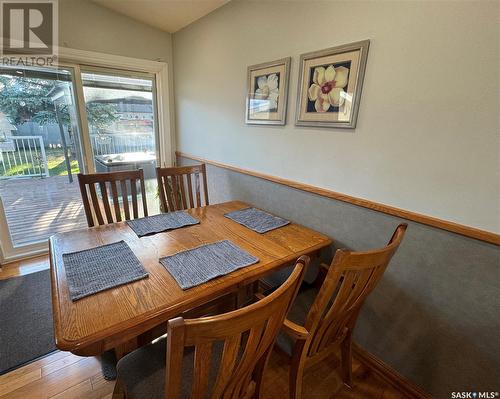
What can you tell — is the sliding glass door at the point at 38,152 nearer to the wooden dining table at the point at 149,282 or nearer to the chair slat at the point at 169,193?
the chair slat at the point at 169,193

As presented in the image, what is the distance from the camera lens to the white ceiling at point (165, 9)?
2.10 m

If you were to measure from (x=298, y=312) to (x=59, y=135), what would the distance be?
2.73 meters

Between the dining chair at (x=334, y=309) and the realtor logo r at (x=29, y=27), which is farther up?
the realtor logo r at (x=29, y=27)

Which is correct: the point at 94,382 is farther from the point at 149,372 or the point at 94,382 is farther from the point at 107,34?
the point at 107,34

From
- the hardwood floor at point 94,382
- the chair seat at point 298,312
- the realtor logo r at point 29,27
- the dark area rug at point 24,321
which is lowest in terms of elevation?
the hardwood floor at point 94,382

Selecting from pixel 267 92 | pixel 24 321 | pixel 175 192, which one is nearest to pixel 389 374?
pixel 175 192

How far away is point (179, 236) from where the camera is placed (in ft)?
4.62

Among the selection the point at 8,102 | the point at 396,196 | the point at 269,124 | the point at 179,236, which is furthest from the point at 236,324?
the point at 8,102

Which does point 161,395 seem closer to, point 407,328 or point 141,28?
point 407,328

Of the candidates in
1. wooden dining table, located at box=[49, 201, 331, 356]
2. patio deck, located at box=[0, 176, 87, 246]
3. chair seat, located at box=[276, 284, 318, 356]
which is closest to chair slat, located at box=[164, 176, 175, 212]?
wooden dining table, located at box=[49, 201, 331, 356]

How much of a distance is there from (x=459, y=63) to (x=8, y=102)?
10.4 feet

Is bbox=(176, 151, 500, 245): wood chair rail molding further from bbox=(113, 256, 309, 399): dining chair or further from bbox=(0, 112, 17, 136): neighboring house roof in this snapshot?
bbox=(0, 112, 17, 136): neighboring house roof

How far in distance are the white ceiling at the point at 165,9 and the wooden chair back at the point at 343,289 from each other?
226 centimetres

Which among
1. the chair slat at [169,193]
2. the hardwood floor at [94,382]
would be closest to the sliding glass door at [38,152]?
the chair slat at [169,193]
